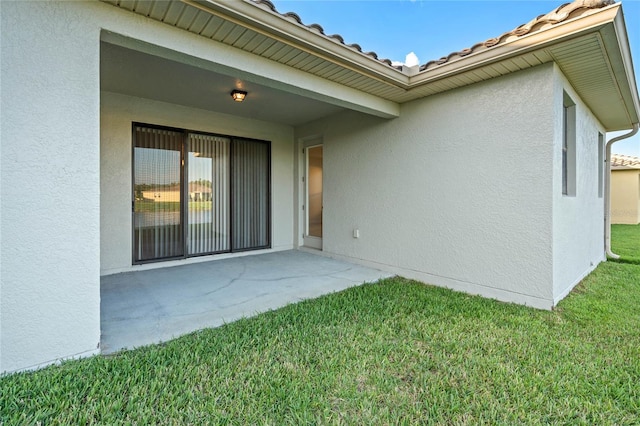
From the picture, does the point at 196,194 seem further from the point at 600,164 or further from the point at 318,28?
the point at 600,164

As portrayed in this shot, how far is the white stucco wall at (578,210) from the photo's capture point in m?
4.04

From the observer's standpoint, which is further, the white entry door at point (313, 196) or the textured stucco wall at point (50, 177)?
the white entry door at point (313, 196)

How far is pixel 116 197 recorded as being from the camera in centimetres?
572

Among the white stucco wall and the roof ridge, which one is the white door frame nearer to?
the roof ridge

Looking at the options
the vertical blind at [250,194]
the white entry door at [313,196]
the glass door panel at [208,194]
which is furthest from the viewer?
the white entry door at [313,196]

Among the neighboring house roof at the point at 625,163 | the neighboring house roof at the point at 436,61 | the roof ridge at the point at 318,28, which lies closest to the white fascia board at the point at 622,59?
the neighboring house roof at the point at 436,61

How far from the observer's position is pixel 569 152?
5059mm

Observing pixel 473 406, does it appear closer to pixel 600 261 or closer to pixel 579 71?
pixel 579 71

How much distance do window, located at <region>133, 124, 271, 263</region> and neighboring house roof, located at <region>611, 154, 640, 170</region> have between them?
18282mm

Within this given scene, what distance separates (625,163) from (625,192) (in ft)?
4.96

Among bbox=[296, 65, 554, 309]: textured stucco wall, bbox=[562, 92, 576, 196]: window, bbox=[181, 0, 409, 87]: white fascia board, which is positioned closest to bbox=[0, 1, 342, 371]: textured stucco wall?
bbox=[181, 0, 409, 87]: white fascia board

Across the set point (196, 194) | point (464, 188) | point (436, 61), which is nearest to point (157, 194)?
point (196, 194)

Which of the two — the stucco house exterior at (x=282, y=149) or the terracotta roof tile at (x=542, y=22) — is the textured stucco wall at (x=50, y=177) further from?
the terracotta roof tile at (x=542, y=22)

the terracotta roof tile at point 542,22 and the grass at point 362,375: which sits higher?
the terracotta roof tile at point 542,22
